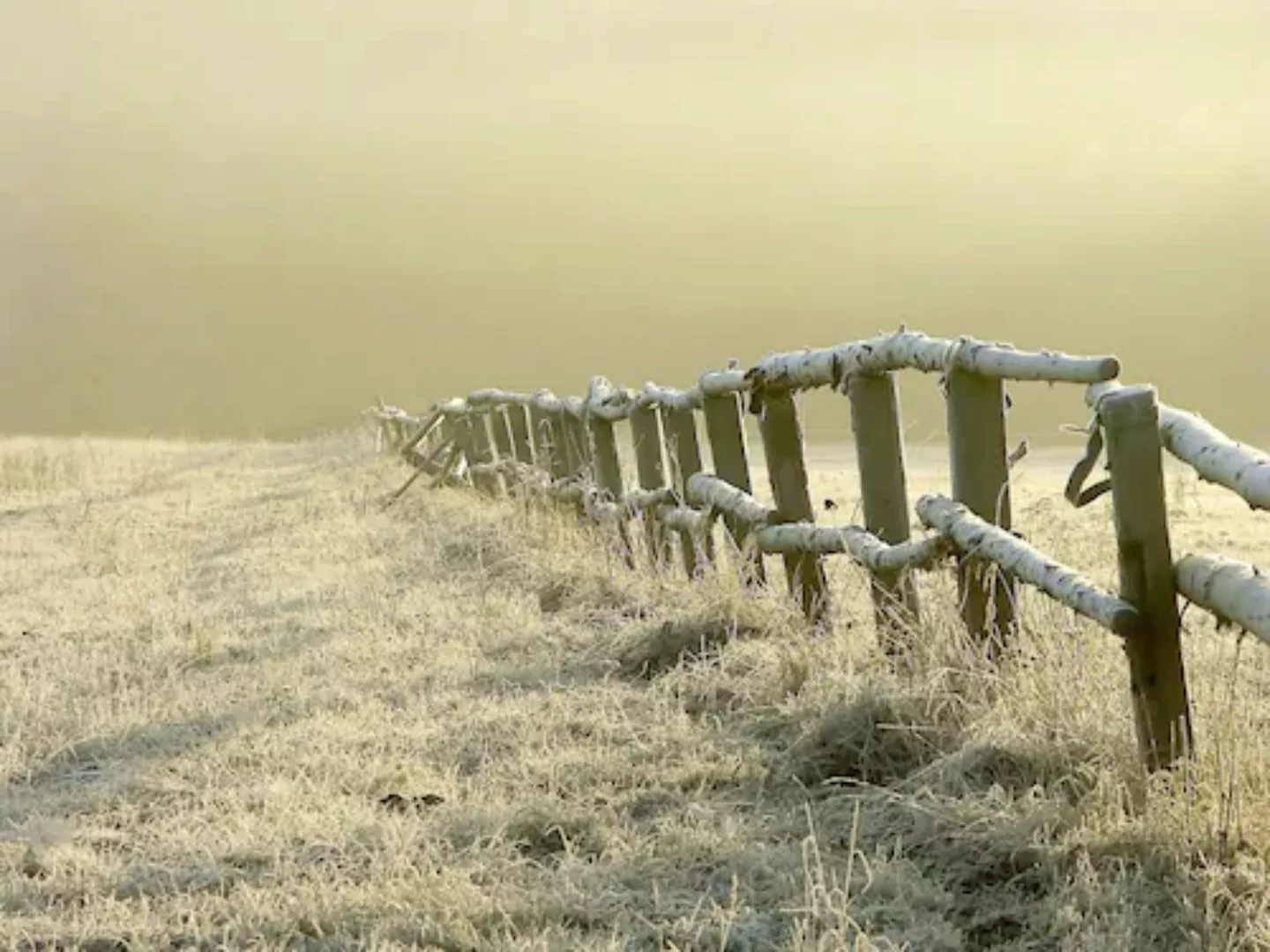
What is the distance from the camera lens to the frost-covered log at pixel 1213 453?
3.18 m

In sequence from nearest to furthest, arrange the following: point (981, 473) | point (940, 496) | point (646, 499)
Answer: point (981, 473)
point (940, 496)
point (646, 499)

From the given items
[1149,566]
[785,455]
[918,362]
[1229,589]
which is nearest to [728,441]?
[785,455]

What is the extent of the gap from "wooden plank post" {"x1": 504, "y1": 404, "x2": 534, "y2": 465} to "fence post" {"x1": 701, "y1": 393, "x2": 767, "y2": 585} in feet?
18.1

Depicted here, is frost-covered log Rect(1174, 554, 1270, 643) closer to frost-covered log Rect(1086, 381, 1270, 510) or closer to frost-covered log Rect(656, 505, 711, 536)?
frost-covered log Rect(1086, 381, 1270, 510)

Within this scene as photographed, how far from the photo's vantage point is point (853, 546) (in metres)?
5.38

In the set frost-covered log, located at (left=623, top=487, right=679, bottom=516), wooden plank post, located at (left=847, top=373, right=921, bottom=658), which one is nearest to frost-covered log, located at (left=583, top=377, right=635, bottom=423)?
frost-covered log, located at (left=623, top=487, right=679, bottom=516)

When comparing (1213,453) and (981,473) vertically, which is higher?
(1213,453)

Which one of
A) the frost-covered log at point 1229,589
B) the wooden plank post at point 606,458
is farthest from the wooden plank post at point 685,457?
the frost-covered log at point 1229,589

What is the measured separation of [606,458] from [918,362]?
4.71m

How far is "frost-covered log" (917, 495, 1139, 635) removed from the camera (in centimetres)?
355

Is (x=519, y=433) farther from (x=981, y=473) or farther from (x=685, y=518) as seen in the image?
(x=981, y=473)

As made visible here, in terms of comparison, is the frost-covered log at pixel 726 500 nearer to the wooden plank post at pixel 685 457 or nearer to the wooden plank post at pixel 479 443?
the wooden plank post at pixel 685 457

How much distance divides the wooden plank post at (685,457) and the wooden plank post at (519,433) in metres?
4.71

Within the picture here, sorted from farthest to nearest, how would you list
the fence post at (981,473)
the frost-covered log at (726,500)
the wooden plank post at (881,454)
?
the frost-covered log at (726,500)
the wooden plank post at (881,454)
the fence post at (981,473)
